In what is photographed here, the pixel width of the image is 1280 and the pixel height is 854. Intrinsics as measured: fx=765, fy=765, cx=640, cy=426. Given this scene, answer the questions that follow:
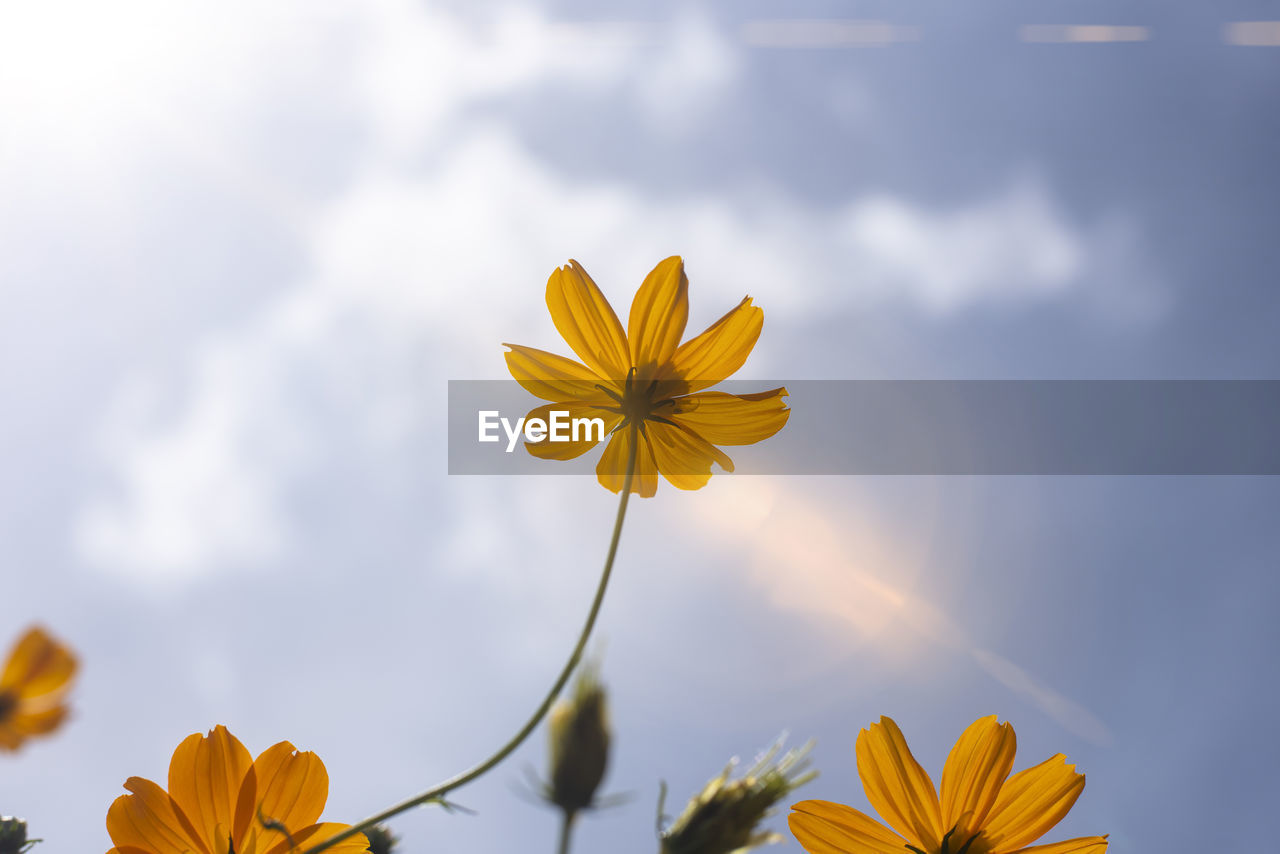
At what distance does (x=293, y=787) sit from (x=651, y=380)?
64cm

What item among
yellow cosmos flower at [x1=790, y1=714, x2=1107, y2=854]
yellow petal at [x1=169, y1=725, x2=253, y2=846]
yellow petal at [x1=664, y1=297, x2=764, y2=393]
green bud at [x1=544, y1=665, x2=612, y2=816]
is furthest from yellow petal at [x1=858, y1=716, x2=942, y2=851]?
yellow petal at [x1=169, y1=725, x2=253, y2=846]

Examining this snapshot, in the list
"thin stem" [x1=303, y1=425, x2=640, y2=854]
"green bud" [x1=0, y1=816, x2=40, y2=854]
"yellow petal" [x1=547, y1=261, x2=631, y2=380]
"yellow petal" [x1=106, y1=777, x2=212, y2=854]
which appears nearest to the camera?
"thin stem" [x1=303, y1=425, x2=640, y2=854]

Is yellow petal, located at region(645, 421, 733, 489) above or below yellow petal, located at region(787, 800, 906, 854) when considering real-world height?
above

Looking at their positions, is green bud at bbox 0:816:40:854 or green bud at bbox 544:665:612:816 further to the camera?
green bud at bbox 0:816:40:854

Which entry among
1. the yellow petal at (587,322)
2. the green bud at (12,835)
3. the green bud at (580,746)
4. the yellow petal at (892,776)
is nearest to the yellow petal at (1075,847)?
the yellow petal at (892,776)

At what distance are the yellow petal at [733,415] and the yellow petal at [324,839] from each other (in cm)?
62

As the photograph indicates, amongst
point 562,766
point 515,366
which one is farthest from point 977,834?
point 515,366

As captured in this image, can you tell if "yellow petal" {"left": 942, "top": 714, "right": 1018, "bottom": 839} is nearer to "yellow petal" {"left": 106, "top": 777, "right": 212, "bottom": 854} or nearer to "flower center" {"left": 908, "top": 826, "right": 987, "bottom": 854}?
"flower center" {"left": 908, "top": 826, "right": 987, "bottom": 854}

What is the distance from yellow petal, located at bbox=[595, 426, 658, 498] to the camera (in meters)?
1.07

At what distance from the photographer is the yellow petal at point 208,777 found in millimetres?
714

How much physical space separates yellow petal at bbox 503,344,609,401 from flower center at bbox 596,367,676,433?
0.02 m

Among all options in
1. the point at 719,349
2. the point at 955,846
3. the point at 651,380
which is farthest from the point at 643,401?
the point at 955,846

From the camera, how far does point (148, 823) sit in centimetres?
69

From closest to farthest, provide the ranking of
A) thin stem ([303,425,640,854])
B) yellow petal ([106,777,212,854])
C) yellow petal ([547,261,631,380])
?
thin stem ([303,425,640,854])
yellow petal ([106,777,212,854])
yellow petal ([547,261,631,380])
